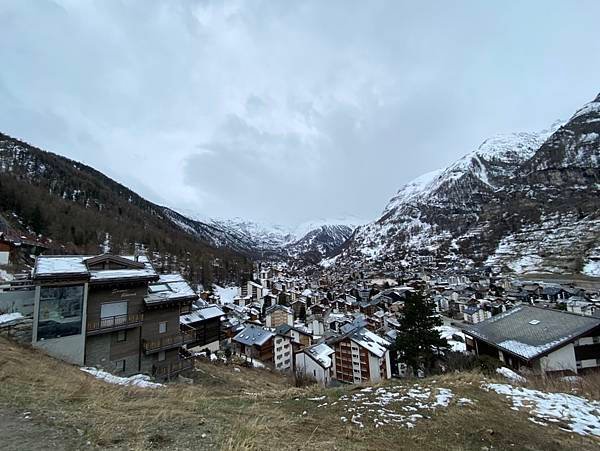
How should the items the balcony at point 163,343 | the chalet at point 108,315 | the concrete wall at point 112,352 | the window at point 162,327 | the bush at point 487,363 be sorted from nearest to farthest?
the chalet at point 108,315 < the bush at point 487,363 < the concrete wall at point 112,352 < the balcony at point 163,343 < the window at point 162,327

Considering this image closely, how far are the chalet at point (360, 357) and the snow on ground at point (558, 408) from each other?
31819mm

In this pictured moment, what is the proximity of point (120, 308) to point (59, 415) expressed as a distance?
1401cm

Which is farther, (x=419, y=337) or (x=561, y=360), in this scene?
(x=419, y=337)

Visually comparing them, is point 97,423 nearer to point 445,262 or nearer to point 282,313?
point 282,313

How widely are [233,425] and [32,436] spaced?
3089mm

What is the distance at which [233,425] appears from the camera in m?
5.11

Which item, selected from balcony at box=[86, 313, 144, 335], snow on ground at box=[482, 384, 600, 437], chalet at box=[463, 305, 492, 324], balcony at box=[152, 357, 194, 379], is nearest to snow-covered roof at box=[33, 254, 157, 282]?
balcony at box=[86, 313, 144, 335]

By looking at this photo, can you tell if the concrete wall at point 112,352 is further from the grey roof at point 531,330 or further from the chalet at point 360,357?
the chalet at point 360,357

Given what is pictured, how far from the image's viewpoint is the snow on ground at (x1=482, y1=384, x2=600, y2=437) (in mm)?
5461

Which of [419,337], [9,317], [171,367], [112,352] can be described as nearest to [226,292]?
[171,367]

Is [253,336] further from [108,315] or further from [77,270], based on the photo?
[77,270]

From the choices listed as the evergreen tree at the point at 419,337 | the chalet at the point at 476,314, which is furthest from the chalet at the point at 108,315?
the chalet at the point at 476,314

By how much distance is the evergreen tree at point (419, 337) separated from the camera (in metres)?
22.0

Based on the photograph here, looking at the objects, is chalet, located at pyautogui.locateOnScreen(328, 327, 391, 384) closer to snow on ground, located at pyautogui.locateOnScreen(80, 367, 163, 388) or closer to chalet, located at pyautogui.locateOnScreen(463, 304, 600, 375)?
chalet, located at pyautogui.locateOnScreen(463, 304, 600, 375)
